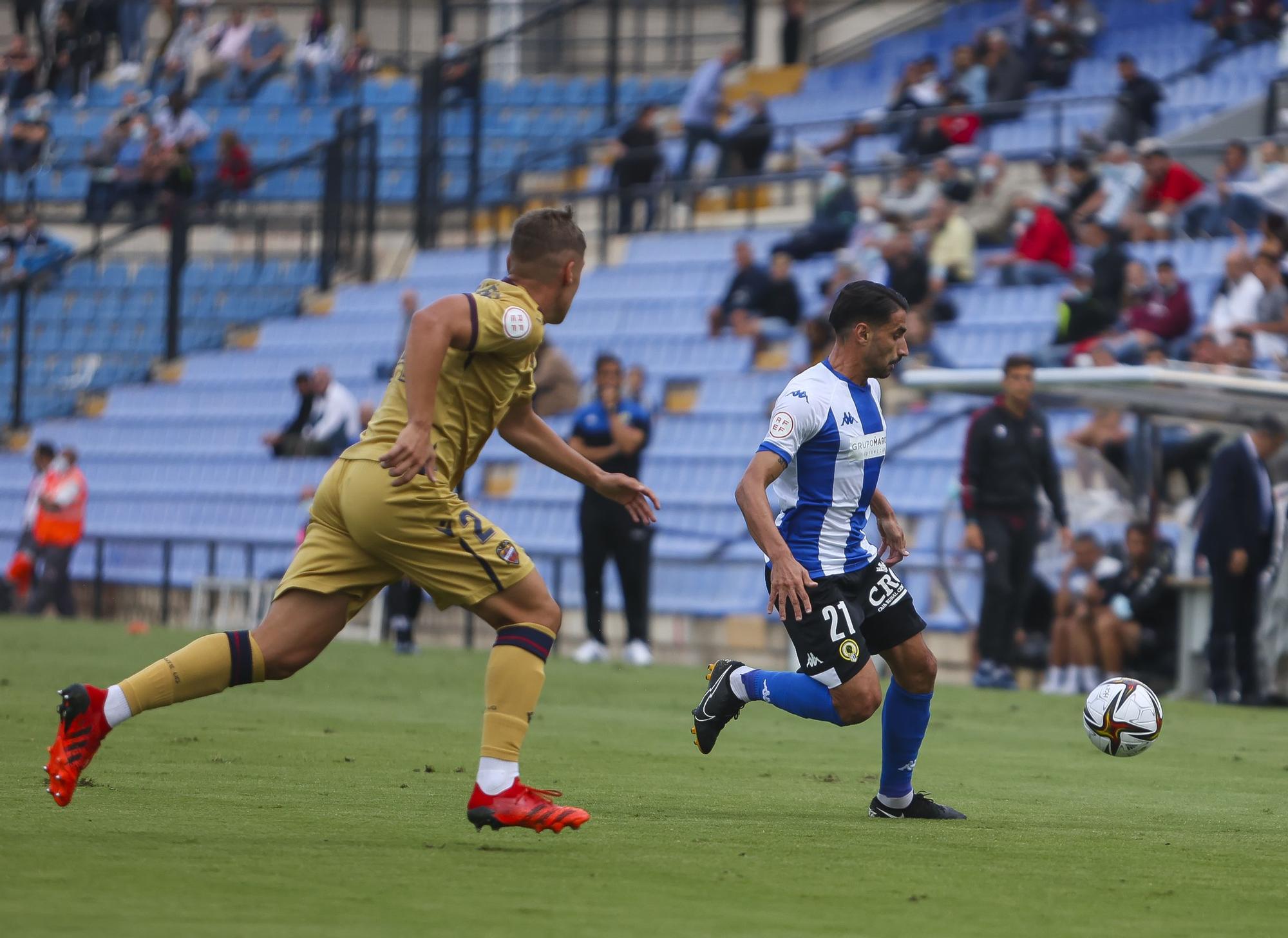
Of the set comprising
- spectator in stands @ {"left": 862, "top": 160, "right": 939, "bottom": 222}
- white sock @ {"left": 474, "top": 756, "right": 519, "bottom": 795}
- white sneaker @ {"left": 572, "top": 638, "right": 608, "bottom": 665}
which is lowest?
white sneaker @ {"left": 572, "top": 638, "right": 608, "bottom": 665}

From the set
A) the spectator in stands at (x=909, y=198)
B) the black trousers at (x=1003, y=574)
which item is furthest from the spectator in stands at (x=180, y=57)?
the black trousers at (x=1003, y=574)

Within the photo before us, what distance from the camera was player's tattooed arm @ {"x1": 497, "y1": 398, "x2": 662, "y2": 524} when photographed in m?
7.11

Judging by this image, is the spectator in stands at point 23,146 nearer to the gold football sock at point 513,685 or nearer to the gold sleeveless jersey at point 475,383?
the gold sleeveless jersey at point 475,383

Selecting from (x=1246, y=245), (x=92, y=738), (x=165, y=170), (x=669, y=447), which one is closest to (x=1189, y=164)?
(x=1246, y=245)

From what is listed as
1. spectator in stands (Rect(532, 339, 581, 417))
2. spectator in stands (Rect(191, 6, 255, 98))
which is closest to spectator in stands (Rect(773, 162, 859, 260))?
spectator in stands (Rect(532, 339, 581, 417))

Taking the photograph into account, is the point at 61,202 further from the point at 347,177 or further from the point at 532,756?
the point at 532,756

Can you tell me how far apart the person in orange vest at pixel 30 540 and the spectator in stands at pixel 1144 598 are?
12779 mm

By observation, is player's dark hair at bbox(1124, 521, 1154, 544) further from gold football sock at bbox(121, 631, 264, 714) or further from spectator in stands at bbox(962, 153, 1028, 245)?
gold football sock at bbox(121, 631, 264, 714)

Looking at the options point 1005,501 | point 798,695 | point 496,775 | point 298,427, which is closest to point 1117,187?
point 1005,501

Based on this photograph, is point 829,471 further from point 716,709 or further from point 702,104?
point 702,104

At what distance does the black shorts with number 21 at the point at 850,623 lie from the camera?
742 cm

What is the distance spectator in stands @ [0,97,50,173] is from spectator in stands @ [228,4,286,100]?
3155 millimetres

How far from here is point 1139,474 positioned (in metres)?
16.4

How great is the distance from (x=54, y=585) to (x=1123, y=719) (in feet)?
54.2
